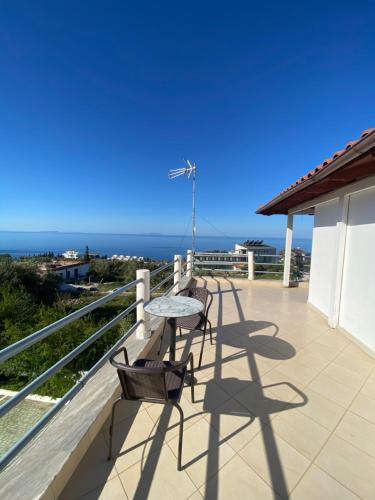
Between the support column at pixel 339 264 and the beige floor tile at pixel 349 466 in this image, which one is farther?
the support column at pixel 339 264

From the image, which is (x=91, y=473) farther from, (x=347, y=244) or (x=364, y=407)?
(x=347, y=244)

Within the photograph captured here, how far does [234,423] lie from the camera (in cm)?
162

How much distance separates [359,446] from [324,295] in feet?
9.74

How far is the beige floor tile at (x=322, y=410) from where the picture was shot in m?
1.67

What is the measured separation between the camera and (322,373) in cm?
228

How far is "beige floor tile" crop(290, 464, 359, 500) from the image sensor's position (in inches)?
45.7

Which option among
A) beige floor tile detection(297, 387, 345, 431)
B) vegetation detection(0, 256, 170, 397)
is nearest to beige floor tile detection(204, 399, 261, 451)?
beige floor tile detection(297, 387, 345, 431)

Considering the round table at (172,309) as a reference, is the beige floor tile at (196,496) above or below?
below

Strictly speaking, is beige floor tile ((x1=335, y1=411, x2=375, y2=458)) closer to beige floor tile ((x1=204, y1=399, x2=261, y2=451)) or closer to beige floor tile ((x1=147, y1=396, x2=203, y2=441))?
beige floor tile ((x1=204, y1=399, x2=261, y2=451))

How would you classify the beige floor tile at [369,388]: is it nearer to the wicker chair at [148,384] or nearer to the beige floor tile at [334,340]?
the beige floor tile at [334,340]

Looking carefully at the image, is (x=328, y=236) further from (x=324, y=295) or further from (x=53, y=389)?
(x=53, y=389)

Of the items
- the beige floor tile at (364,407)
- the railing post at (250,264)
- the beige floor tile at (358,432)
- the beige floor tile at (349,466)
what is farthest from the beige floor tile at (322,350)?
the railing post at (250,264)

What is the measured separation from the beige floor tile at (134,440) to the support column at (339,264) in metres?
3.24

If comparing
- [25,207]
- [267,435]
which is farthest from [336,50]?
[25,207]
